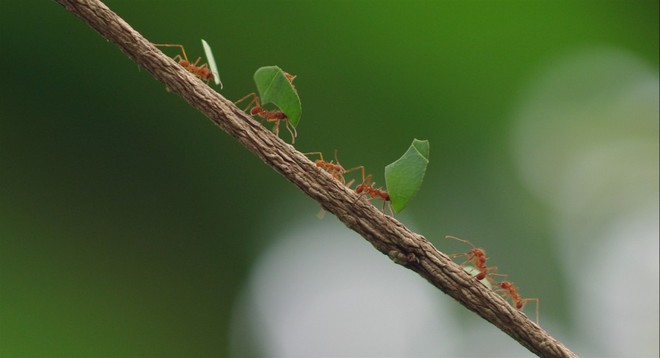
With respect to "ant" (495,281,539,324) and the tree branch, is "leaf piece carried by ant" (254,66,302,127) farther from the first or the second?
"ant" (495,281,539,324)

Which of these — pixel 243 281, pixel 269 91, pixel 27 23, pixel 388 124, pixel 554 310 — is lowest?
pixel 269 91

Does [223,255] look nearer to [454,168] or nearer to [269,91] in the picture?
[454,168]

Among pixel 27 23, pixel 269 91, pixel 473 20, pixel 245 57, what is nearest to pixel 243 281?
pixel 245 57

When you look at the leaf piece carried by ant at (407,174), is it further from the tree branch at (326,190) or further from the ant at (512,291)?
the ant at (512,291)

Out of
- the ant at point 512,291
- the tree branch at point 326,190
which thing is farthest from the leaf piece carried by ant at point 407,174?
the ant at point 512,291

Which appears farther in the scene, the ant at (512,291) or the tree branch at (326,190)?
the ant at (512,291)

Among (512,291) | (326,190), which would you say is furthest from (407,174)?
(512,291)
